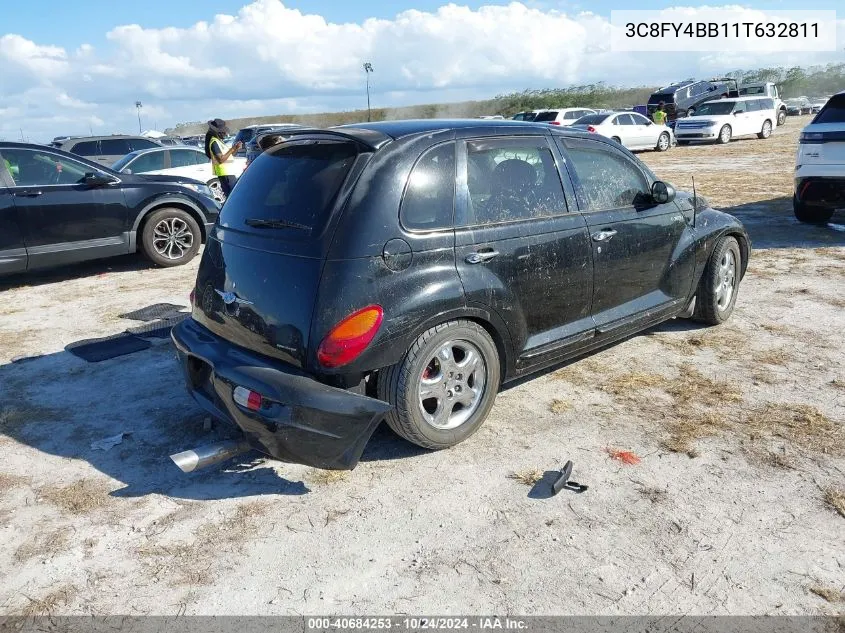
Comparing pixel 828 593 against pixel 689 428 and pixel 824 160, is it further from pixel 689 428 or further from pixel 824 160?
pixel 824 160

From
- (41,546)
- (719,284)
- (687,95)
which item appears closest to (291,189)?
(41,546)

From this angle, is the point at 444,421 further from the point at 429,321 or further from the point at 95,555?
the point at 95,555

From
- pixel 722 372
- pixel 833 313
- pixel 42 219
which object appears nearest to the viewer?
pixel 722 372

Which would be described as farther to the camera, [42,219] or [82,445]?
[42,219]

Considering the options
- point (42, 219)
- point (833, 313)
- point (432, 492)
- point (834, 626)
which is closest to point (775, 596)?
point (834, 626)

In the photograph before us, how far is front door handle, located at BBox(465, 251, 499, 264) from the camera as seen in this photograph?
383 cm

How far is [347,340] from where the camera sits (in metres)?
3.40

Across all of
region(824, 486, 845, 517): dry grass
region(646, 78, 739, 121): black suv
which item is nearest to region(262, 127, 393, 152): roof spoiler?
region(824, 486, 845, 517): dry grass

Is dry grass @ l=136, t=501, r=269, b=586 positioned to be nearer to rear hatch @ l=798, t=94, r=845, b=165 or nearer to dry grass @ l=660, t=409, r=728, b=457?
dry grass @ l=660, t=409, r=728, b=457

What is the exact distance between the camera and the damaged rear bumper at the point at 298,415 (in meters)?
3.31

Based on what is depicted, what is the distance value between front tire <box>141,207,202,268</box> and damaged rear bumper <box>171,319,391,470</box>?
5.76 meters

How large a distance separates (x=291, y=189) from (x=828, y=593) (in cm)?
303

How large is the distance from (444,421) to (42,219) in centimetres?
599

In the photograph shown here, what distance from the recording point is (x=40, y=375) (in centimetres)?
530
